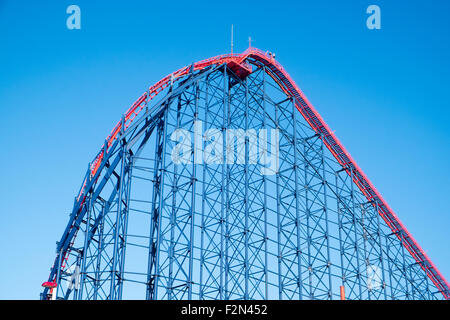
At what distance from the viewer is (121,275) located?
16703mm

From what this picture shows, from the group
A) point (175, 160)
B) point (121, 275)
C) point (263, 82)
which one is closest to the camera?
point (121, 275)

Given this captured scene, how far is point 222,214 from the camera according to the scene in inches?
758

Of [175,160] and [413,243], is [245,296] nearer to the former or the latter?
[175,160]

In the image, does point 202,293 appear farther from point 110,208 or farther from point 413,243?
point 413,243

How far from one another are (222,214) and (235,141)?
3520mm

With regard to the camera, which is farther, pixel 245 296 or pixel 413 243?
pixel 413 243

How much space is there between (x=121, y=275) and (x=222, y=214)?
3999mm
